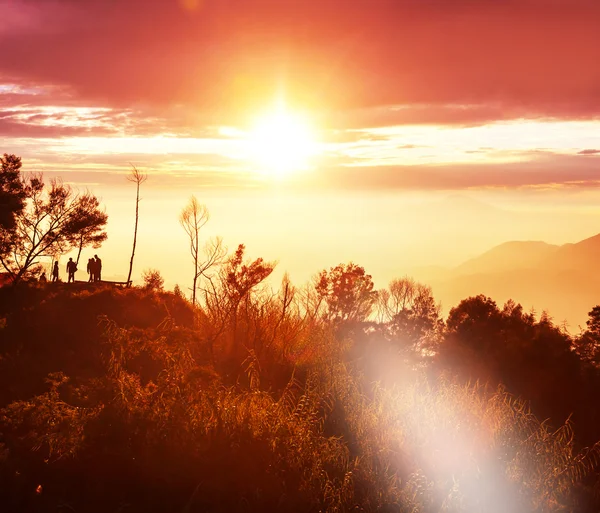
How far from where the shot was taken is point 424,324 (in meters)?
79.4

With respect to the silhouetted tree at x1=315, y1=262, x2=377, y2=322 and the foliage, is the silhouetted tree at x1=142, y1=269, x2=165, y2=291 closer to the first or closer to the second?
the silhouetted tree at x1=315, y1=262, x2=377, y2=322

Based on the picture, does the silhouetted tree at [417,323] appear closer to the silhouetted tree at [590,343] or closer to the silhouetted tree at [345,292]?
the silhouetted tree at [345,292]

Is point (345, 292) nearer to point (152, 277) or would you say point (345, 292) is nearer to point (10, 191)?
point (152, 277)

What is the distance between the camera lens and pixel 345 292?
78.4m

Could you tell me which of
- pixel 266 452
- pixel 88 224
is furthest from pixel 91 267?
pixel 266 452

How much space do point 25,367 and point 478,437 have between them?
62.1 ft

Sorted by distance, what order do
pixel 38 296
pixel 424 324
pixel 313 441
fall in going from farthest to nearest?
pixel 424 324, pixel 38 296, pixel 313 441

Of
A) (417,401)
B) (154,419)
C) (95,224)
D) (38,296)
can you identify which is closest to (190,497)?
(154,419)

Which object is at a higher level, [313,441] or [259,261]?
[259,261]

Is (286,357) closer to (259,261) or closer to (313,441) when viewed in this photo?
(259,261)

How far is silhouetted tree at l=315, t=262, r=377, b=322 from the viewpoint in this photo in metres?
77.6

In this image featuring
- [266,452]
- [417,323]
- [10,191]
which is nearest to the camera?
[266,452]

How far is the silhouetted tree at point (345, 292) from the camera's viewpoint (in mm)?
77625

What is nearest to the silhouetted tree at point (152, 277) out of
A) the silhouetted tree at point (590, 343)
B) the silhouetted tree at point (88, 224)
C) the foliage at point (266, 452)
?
the silhouetted tree at point (88, 224)
